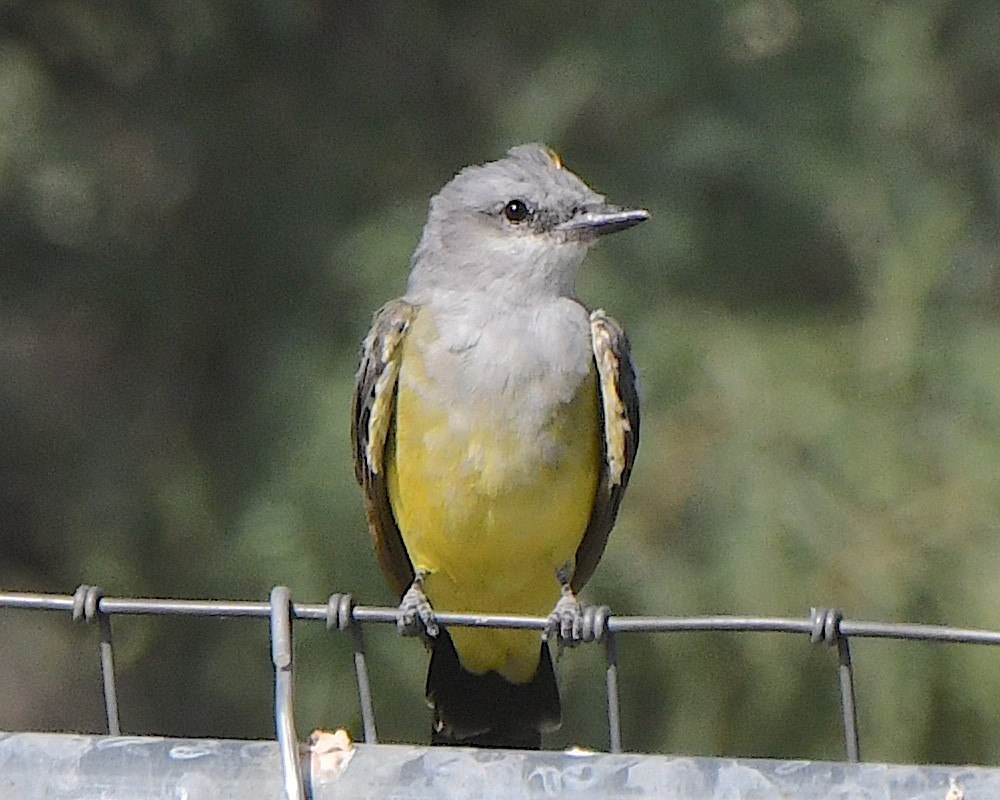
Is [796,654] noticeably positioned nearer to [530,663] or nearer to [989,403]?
[989,403]

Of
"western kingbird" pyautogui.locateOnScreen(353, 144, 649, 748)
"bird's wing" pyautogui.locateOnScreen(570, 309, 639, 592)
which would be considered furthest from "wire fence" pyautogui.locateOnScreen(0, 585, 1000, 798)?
"bird's wing" pyautogui.locateOnScreen(570, 309, 639, 592)

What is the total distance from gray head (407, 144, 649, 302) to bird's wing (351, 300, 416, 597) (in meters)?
0.12

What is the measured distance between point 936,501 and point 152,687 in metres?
1.93

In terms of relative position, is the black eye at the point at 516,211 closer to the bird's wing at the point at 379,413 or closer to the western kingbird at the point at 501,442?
the western kingbird at the point at 501,442

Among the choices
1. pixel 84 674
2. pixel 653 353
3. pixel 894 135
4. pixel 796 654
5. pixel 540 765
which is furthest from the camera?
pixel 84 674

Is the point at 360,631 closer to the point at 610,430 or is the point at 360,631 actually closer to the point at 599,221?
the point at 610,430

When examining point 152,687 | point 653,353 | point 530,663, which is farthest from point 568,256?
point 152,687

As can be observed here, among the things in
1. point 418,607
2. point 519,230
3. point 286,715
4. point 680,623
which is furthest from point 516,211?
point 286,715

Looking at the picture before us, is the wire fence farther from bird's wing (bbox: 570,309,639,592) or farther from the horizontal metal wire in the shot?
bird's wing (bbox: 570,309,639,592)

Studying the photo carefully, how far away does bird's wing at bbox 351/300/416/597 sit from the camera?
113 inches

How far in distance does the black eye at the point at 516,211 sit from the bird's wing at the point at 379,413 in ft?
0.85

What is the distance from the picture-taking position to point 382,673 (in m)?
4.14

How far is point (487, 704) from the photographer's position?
2.93 meters

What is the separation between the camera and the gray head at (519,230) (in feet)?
9.88
